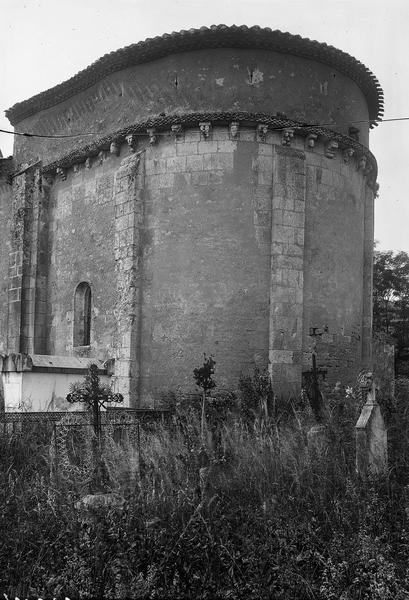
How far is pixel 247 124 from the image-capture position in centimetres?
1703

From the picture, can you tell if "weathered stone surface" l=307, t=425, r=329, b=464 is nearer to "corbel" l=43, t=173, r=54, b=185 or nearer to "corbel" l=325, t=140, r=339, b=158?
"corbel" l=325, t=140, r=339, b=158

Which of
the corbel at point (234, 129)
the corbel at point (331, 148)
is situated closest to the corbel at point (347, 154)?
the corbel at point (331, 148)

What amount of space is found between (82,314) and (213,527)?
13.3 m

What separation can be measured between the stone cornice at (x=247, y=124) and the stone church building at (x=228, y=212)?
3 cm

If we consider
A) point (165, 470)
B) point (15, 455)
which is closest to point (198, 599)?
point (165, 470)

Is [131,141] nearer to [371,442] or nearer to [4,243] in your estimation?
[4,243]

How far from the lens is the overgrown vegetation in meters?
6.53

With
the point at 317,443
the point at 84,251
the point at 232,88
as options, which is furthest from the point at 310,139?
the point at 317,443

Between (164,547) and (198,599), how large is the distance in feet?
2.03

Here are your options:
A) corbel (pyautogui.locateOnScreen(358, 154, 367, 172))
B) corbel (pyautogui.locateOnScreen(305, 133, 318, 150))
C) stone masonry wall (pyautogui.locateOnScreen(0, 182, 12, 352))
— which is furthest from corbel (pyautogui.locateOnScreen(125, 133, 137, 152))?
stone masonry wall (pyautogui.locateOnScreen(0, 182, 12, 352))

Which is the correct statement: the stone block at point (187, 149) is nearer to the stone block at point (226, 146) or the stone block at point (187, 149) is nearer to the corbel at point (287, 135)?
the stone block at point (226, 146)

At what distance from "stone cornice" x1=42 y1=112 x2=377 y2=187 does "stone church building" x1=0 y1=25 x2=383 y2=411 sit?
0.03 metres

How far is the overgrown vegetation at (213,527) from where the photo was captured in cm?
653

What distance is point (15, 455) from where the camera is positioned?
34.1ft
